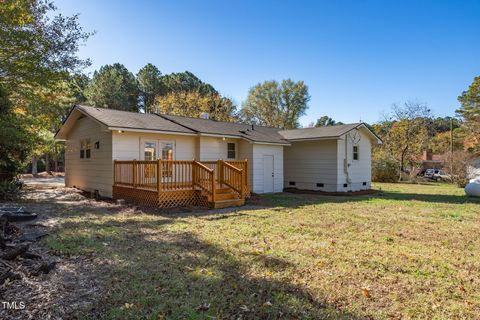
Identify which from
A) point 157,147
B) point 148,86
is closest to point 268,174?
point 157,147

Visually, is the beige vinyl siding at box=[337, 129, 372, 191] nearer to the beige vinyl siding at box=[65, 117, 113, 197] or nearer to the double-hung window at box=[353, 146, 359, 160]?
the double-hung window at box=[353, 146, 359, 160]

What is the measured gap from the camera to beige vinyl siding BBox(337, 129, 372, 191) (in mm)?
15648

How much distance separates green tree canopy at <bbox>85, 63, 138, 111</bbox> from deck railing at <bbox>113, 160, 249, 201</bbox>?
22470mm

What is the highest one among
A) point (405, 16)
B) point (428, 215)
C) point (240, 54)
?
point (240, 54)

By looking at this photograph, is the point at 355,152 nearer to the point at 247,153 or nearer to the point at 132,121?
the point at 247,153

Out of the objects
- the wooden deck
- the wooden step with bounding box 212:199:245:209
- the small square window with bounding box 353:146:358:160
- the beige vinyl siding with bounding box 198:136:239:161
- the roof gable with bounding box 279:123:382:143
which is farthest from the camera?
the small square window with bounding box 353:146:358:160

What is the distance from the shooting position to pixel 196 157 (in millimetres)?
13828

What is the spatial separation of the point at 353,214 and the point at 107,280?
731 centimetres

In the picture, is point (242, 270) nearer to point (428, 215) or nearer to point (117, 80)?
point (428, 215)

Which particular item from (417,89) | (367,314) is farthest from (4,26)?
(417,89)

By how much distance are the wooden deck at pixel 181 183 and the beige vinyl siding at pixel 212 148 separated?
2531 mm

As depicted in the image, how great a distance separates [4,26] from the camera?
365 inches

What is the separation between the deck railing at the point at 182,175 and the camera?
33.0 feet

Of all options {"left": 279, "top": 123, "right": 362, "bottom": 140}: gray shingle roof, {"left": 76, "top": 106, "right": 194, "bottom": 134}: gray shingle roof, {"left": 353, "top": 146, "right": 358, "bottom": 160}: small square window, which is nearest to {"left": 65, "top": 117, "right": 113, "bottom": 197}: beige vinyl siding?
{"left": 76, "top": 106, "right": 194, "bottom": 134}: gray shingle roof
